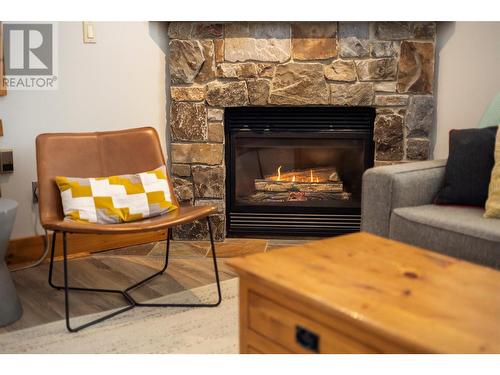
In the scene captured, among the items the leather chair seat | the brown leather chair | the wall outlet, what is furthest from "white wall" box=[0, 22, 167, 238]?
the leather chair seat

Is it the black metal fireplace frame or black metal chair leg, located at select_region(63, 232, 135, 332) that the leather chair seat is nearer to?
black metal chair leg, located at select_region(63, 232, 135, 332)

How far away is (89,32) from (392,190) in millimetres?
1891

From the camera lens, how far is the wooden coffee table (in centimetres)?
135

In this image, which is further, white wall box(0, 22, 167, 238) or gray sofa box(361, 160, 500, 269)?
white wall box(0, 22, 167, 238)

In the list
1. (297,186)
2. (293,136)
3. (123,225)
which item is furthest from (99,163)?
(297,186)

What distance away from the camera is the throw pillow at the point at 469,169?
262cm

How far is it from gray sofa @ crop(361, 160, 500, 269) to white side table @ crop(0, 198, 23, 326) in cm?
145

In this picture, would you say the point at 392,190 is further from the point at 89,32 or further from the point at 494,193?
the point at 89,32

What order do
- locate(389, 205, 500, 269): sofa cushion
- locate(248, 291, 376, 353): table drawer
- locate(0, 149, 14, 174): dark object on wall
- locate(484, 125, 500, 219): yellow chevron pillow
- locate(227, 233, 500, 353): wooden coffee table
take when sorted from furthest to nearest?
locate(0, 149, 14, 174): dark object on wall
locate(484, 125, 500, 219): yellow chevron pillow
locate(389, 205, 500, 269): sofa cushion
locate(248, 291, 376, 353): table drawer
locate(227, 233, 500, 353): wooden coffee table

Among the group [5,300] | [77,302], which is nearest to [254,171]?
[77,302]

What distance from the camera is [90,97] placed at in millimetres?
3525

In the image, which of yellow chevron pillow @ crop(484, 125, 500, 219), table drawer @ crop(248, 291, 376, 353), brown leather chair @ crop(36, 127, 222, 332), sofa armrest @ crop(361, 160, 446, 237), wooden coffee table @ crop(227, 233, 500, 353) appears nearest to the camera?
wooden coffee table @ crop(227, 233, 500, 353)

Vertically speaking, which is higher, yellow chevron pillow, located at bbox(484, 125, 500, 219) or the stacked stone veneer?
the stacked stone veneer
